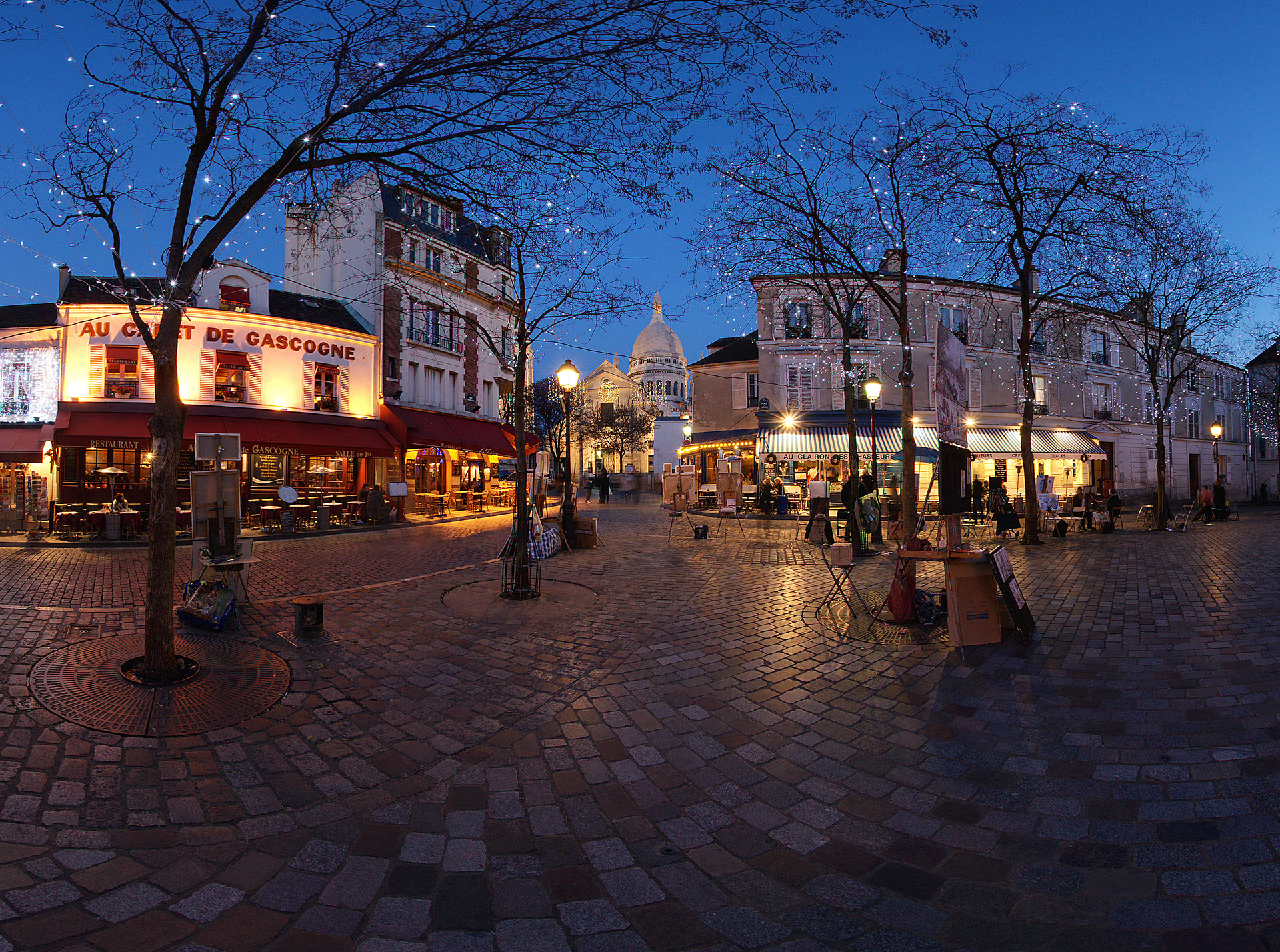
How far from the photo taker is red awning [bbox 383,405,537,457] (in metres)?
24.1

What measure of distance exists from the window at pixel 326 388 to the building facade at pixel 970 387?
17550mm

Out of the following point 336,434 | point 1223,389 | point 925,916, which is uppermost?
point 1223,389

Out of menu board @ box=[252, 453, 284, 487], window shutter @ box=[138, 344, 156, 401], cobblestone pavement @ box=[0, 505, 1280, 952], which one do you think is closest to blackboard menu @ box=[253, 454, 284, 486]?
menu board @ box=[252, 453, 284, 487]

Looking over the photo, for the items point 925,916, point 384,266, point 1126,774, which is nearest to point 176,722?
point 925,916

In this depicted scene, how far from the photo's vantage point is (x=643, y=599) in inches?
321

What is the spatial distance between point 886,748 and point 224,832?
12.4 feet

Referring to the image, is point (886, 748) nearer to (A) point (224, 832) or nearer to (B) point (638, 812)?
(B) point (638, 812)

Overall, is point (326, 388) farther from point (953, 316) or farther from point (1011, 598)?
point (953, 316)

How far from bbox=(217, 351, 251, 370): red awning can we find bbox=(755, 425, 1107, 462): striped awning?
20.2m

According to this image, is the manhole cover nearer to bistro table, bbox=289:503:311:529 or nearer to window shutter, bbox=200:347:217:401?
bistro table, bbox=289:503:311:529

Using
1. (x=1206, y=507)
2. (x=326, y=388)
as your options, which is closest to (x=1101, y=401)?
(x=1206, y=507)

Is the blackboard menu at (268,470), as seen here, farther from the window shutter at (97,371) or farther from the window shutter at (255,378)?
the window shutter at (97,371)

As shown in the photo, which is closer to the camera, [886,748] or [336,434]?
[886,748]

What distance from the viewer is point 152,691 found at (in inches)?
178
